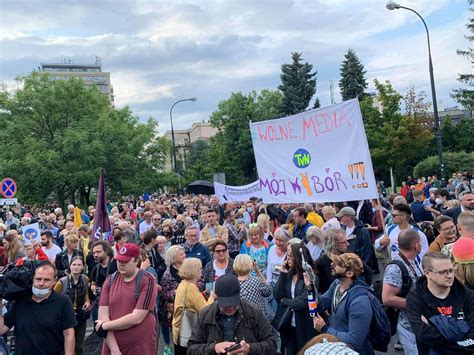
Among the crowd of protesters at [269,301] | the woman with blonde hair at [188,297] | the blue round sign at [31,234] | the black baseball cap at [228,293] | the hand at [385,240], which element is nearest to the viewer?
the crowd of protesters at [269,301]

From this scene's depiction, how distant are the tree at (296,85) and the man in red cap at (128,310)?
52.3 m

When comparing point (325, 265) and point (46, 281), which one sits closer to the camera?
point (46, 281)

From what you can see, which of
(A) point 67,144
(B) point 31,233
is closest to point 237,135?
(A) point 67,144

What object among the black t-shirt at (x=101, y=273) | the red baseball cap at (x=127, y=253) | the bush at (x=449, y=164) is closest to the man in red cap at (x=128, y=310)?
the red baseball cap at (x=127, y=253)

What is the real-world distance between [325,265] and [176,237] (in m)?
4.49

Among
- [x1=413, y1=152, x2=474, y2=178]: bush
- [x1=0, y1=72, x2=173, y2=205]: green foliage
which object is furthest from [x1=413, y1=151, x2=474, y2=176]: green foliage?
[x1=0, y1=72, x2=173, y2=205]: green foliage

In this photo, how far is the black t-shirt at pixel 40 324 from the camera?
423cm

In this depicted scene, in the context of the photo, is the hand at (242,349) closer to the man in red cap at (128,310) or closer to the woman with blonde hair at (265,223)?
the man in red cap at (128,310)

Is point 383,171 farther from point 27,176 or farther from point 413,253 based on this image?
point 413,253

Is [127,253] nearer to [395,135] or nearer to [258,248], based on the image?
[258,248]

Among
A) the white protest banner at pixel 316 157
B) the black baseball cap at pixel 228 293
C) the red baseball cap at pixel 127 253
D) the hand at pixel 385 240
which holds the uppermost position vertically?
the white protest banner at pixel 316 157

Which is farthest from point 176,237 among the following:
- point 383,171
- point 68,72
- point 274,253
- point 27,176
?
point 68,72

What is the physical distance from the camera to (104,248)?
6531mm

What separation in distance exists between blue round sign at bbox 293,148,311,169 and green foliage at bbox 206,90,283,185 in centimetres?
4487
